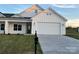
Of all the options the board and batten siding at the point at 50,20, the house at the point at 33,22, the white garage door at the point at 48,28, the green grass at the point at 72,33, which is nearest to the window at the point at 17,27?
the house at the point at 33,22

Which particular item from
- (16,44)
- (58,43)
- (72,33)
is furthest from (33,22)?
(72,33)

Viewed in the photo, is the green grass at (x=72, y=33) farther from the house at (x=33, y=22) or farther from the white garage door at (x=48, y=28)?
the white garage door at (x=48, y=28)

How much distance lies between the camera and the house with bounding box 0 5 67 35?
26.8 feet

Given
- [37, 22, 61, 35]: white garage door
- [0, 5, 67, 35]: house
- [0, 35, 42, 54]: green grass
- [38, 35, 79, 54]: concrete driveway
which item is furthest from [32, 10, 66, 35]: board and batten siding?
[0, 35, 42, 54]: green grass

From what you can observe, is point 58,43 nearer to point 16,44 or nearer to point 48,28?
point 48,28

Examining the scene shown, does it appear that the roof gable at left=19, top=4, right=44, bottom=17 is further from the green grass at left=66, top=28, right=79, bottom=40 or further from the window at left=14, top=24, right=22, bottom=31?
the green grass at left=66, top=28, right=79, bottom=40

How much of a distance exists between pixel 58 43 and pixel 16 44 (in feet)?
5.10

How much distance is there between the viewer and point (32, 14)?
8.16m

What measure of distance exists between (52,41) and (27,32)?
0.97 m

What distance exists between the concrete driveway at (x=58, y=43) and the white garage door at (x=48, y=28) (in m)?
0.19
